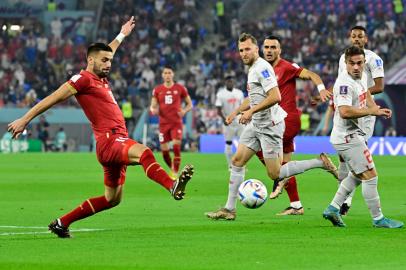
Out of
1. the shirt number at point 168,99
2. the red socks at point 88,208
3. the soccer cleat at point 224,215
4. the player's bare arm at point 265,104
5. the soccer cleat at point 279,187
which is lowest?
the soccer cleat at point 224,215

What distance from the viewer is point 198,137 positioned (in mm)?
41188

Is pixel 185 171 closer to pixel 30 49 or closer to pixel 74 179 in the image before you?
pixel 74 179

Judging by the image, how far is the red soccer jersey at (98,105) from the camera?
10891 millimetres

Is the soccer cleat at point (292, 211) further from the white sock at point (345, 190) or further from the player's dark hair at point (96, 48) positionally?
the player's dark hair at point (96, 48)

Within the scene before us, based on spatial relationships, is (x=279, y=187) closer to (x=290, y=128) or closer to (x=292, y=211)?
(x=292, y=211)

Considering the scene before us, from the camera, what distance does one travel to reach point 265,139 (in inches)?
523

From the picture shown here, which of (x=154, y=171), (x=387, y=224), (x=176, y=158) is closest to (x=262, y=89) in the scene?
(x=387, y=224)

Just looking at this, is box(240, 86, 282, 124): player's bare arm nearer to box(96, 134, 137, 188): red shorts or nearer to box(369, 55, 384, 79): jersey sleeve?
box(369, 55, 384, 79): jersey sleeve

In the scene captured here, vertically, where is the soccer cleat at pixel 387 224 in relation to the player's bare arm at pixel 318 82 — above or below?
below

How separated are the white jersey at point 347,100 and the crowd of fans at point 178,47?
29.4 m

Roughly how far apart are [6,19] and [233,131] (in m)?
25.8

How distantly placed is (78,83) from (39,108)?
62 cm

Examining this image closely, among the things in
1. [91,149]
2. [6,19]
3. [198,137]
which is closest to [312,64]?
[198,137]

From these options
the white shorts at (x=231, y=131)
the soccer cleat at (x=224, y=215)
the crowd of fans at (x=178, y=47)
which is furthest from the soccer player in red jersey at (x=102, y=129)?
the crowd of fans at (x=178, y=47)
